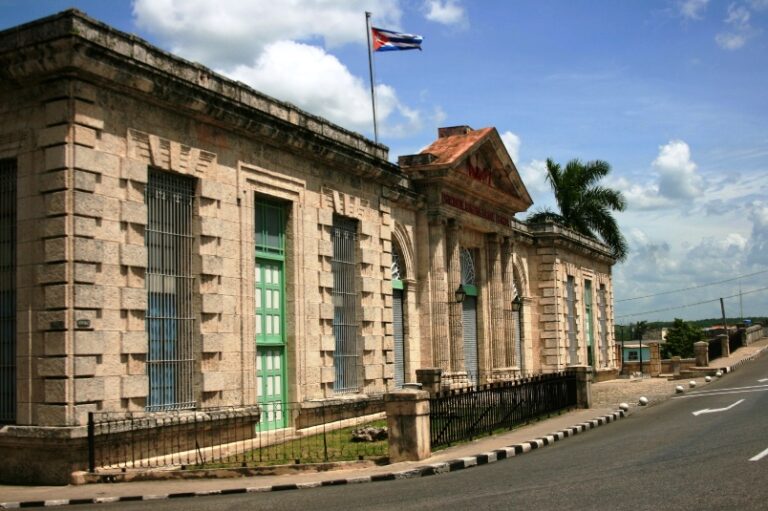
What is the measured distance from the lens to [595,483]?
10.5 m

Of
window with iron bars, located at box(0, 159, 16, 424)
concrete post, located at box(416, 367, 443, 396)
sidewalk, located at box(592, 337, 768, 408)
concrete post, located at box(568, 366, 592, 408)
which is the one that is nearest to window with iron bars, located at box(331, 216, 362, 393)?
concrete post, located at box(416, 367, 443, 396)

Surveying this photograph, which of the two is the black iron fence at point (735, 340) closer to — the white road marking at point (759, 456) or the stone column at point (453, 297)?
the stone column at point (453, 297)

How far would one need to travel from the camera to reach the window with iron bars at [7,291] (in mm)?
14008

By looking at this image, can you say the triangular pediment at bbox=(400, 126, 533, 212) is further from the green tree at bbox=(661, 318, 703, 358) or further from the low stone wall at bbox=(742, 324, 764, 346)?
the green tree at bbox=(661, 318, 703, 358)

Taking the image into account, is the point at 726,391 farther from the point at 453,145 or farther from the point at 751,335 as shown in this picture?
the point at 751,335

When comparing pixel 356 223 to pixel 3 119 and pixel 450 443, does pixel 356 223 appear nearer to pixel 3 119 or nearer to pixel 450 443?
pixel 450 443

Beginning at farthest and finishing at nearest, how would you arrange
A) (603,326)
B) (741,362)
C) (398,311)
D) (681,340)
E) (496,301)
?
1. (681,340)
2. (603,326)
3. (741,362)
4. (496,301)
5. (398,311)

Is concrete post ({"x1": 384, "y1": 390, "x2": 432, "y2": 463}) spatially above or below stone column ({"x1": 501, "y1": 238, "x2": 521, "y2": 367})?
below

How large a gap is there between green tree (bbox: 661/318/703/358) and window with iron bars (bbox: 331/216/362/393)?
60536 mm

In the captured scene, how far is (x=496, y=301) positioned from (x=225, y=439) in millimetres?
14964

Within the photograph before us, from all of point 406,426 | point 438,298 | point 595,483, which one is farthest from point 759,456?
point 438,298

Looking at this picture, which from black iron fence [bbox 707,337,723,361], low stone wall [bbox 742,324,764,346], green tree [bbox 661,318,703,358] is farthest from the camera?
green tree [bbox 661,318,703,358]

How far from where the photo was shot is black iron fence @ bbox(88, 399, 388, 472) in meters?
13.6

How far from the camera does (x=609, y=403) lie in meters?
26.3
